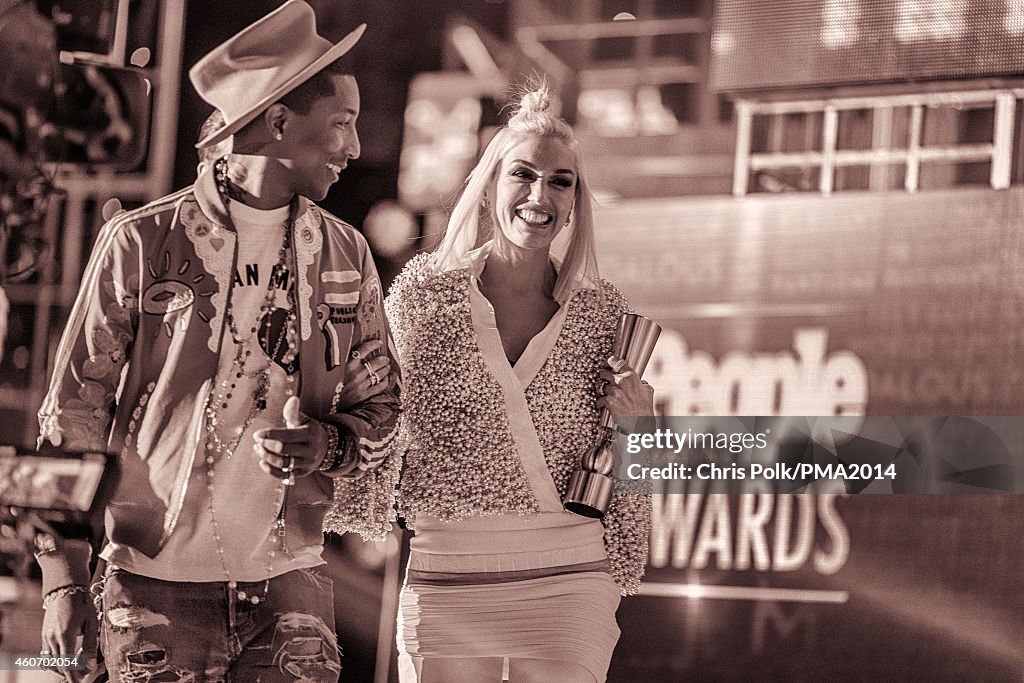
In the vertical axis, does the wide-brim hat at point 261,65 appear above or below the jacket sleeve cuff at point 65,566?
above

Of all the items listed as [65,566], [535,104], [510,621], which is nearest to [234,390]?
[65,566]

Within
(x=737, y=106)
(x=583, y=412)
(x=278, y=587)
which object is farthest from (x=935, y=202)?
(x=278, y=587)

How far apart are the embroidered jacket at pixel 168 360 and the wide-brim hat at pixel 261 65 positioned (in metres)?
0.15

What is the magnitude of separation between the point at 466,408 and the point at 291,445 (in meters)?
0.50

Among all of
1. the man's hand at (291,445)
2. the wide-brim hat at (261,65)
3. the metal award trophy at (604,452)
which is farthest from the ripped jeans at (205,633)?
the wide-brim hat at (261,65)

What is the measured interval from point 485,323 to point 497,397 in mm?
149

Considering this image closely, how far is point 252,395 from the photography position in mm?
2270

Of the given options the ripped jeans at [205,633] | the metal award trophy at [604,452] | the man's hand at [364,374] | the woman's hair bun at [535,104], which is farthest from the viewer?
the woman's hair bun at [535,104]

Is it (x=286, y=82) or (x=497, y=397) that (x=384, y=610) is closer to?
(x=497, y=397)

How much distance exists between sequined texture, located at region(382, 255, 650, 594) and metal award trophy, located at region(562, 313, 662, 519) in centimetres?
4

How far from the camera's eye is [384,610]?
382 cm

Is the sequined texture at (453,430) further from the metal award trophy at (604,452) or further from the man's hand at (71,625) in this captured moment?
the man's hand at (71,625)

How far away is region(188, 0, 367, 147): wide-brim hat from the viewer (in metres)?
2.38

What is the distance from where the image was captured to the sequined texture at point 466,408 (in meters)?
2.55
